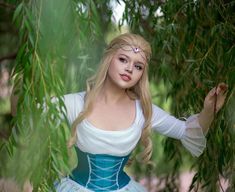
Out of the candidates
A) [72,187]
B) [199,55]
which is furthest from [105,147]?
[199,55]

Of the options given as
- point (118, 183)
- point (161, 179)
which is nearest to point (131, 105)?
point (118, 183)

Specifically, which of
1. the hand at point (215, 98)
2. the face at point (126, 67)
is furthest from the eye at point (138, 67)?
the hand at point (215, 98)

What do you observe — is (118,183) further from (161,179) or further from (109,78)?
(161,179)

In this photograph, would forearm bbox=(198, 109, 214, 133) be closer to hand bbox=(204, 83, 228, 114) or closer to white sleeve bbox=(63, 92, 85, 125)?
hand bbox=(204, 83, 228, 114)

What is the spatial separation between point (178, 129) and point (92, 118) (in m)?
0.31

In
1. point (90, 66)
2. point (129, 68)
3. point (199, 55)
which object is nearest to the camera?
point (129, 68)

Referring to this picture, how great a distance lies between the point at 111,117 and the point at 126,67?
0.16 metres

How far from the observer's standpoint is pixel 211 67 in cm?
238

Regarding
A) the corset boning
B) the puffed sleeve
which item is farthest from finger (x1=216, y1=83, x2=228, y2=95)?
the corset boning

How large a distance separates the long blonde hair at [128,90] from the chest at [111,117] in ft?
0.10

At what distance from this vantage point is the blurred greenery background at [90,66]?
1.66 metres

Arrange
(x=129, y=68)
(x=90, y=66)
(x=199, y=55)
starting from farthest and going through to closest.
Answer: (x=199, y=55)
(x=90, y=66)
(x=129, y=68)

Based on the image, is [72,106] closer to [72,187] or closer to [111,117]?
[111,117]

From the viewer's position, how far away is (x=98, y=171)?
203cm
